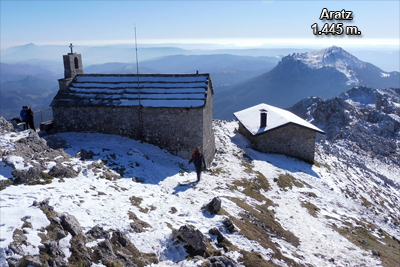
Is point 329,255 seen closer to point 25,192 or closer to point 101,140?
point 25,192

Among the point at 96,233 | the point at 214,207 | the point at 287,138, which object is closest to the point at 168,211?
the point at 214,207

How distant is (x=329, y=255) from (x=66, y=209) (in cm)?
1175

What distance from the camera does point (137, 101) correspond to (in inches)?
847

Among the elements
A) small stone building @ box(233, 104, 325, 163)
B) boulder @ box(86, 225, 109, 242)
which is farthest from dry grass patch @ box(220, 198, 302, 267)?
small stone building @ box(233, 104, 325, 163)

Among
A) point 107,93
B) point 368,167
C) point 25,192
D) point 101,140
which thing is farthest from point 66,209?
point 368,167

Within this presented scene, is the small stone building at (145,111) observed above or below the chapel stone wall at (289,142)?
above

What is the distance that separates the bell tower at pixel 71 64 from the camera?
23.7m

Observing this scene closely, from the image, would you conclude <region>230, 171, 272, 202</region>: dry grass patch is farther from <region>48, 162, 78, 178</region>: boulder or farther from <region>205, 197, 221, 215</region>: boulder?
<region>48, 162, 78, 178</region>: boulder

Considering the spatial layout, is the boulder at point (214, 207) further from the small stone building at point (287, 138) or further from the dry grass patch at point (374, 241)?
the small stone building at point (287, 138)

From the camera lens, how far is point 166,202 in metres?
13.6

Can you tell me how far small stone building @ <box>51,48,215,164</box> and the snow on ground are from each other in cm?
92

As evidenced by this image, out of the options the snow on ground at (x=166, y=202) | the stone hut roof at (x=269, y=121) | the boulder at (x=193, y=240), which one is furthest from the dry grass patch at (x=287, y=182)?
the boulder at (x=193, y=240)

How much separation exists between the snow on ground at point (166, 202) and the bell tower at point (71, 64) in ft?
19.0

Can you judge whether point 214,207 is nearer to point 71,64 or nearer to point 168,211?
point 168,211
